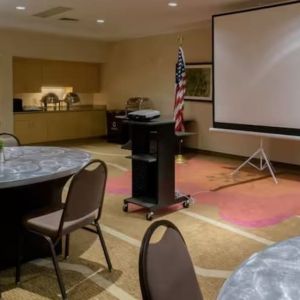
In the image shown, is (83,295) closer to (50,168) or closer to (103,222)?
(50,168)

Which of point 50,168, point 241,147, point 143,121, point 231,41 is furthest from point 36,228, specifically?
point 241,147

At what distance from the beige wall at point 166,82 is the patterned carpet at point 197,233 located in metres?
0.88

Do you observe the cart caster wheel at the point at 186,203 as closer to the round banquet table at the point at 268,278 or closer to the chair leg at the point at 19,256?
the chair leg at the point at 19,256

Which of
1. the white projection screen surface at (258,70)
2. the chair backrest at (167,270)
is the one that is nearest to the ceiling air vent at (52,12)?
the white projection screen surface at (258,70)

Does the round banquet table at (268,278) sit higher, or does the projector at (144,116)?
the projector at (144,116)

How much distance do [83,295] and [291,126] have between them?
4.08 metres

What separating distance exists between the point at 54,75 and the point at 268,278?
963 centimetres

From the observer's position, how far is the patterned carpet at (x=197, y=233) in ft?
9.35

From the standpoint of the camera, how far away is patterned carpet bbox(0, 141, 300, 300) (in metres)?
2.85

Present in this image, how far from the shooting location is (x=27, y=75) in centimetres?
976

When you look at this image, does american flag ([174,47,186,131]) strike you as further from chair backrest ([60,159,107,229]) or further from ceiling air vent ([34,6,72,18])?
chair backrest ([60,159,107,229])

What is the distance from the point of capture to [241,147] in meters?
7.63

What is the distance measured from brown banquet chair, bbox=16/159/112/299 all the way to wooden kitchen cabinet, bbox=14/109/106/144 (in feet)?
22.3

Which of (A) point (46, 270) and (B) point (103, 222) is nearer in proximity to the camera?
(A) point (46, 270)
